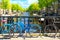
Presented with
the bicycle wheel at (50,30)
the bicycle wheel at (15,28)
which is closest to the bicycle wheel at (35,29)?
the bicycle wheel at (50,30)

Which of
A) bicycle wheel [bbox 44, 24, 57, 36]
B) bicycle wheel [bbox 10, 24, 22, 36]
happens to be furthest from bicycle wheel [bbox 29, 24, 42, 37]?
bicycle wheel [bbox 10, 24, 22, 36]

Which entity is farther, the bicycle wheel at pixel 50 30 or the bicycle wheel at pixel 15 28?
the bicycle wheel at pixel 50 30

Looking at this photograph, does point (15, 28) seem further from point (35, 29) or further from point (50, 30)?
point (50, 30)

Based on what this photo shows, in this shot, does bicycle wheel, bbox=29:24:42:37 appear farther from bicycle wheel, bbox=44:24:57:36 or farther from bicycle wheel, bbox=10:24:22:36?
bicycle wheel, bbox=10:24:22:36

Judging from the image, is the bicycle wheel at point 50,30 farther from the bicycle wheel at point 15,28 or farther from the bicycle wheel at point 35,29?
the bicycle wheel at point 15,28

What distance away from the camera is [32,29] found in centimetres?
824

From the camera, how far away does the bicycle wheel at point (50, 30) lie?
320 inches

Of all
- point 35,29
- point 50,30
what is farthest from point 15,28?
point 50,30

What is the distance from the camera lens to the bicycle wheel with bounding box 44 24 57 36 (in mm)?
8136

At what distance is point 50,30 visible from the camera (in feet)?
29.1

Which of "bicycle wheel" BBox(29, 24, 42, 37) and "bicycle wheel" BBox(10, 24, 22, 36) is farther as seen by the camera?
"bicycle wheel" BBox(29, 24, 42, 37)

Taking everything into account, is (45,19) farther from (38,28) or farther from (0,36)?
(0,36)

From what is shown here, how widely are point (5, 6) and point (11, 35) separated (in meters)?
44.7

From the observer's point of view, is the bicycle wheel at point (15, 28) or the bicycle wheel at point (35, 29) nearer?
the bicycle wheel at point (15, 28)
